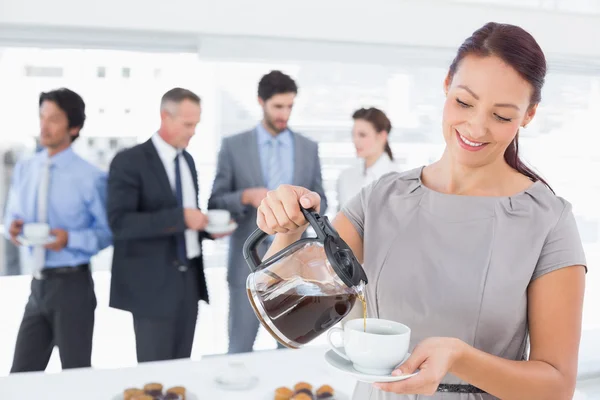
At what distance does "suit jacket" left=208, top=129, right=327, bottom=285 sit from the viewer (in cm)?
322

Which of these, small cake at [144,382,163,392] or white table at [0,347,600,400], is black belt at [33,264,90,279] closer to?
white table at [0,347,600,400]

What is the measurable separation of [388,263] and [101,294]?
2.24 m

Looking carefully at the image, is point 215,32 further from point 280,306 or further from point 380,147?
point 280,306

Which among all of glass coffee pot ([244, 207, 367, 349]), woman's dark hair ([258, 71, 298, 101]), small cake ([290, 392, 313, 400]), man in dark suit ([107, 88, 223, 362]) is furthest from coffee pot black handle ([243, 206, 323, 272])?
woman's dark hair ([258, 71, 298, 101])

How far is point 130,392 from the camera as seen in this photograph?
1591 millimetres

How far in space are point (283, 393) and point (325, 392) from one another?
11cm

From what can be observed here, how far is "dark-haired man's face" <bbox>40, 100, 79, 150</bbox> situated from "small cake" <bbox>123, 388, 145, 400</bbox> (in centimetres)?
167

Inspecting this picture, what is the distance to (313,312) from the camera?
947 mm

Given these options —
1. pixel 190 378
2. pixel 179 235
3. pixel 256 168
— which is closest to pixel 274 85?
pixel 256 168

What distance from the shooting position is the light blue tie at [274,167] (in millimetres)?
3312

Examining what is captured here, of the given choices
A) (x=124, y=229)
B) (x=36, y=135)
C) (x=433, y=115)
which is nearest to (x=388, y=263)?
(x=124, y=229)

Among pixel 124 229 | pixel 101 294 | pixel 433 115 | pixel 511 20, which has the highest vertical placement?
pixel 511 20

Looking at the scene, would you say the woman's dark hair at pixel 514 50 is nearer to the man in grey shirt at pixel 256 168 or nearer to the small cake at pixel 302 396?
the small cake at pixel 302 396

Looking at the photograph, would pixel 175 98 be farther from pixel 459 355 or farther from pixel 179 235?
pixel 459 355
